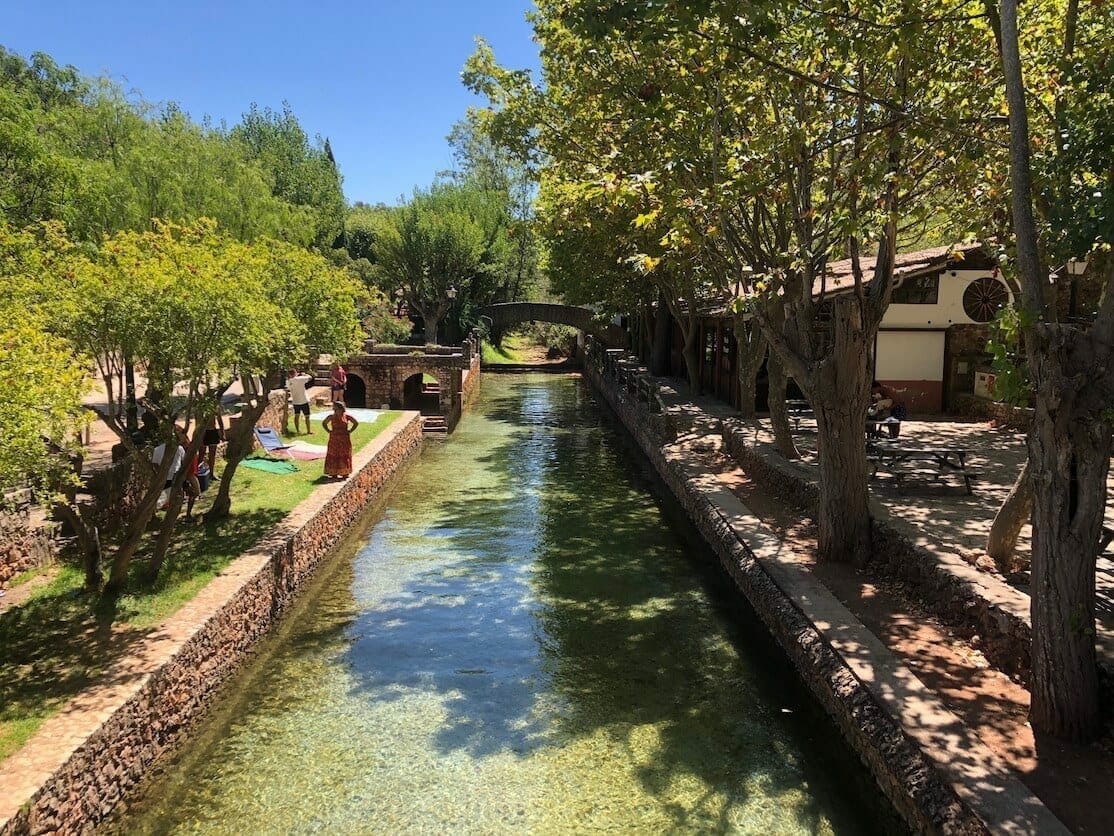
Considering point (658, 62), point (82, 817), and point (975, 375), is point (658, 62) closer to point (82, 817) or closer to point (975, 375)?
point (82, 817)

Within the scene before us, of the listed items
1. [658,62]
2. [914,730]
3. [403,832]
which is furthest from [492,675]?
[658,62]

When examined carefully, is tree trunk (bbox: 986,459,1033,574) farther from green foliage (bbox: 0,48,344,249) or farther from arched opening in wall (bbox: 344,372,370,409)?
arched opening in wall (bbox: 344,372,370,409)

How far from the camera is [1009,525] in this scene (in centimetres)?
820

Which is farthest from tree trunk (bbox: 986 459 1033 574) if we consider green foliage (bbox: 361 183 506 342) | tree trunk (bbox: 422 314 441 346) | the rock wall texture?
tree trunk (bbox: 422 314 441 346)

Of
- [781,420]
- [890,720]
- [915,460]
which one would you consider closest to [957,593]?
[890,720]

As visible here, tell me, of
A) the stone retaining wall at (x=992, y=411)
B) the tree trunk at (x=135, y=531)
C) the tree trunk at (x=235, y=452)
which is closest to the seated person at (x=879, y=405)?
the stone retaining wall at (x=992, y=411)

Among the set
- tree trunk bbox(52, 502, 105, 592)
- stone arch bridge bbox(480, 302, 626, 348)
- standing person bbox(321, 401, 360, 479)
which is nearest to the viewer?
tree trunk bbox(52, 502, 105, 592)

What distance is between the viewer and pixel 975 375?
63.4 feet

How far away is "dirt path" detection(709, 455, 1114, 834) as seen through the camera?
5023 mm

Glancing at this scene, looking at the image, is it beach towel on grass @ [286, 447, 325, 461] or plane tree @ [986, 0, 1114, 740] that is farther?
beach towel on grass @ [286, 447, 325, 461]

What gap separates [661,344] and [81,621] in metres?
26.6

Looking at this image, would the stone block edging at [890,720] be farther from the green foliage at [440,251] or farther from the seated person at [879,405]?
the green foliage at [440,251]

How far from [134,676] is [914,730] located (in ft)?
19.4

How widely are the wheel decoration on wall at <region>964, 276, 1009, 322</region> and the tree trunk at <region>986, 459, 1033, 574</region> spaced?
12.6 m
